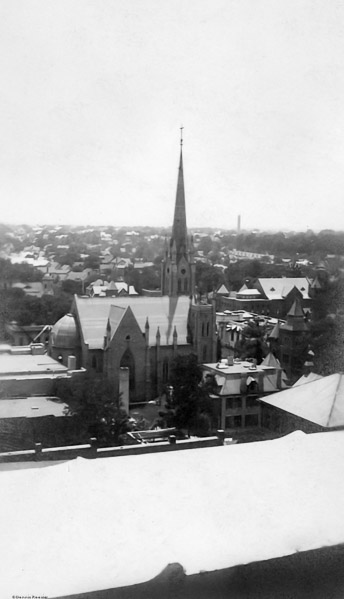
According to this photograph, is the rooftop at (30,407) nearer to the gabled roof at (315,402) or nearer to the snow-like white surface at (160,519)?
the snow-like white surface at (160,519)

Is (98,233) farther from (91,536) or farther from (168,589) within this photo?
(168,589)

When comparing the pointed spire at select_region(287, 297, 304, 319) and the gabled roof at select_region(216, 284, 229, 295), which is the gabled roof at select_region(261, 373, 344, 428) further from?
the gabled roof at select_region(216, 284, 229, 295)

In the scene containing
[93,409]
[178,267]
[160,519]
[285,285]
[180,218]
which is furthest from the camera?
[285,285]

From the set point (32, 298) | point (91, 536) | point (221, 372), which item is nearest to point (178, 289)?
point (221, 372)

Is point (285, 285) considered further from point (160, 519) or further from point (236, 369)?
point (160, 519)

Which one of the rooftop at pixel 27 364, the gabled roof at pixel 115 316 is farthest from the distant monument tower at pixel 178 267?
the rooftop at pixel 27 364

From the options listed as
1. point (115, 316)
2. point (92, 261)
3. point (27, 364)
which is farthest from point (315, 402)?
point (27, 364)
